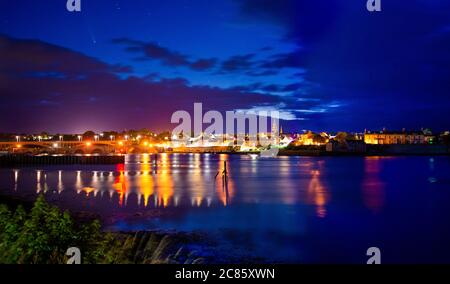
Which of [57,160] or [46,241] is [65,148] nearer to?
[57,160]

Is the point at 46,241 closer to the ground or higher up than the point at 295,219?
higher up

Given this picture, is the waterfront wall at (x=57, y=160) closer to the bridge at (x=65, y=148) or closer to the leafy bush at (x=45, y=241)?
the bridge at (x=65, y=148)

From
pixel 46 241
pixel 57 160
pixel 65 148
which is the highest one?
pixel 65 148

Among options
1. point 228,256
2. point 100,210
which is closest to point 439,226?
point 228,256

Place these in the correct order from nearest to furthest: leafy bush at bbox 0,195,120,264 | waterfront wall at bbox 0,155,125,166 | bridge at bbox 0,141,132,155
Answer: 1. leafy bush at bbox 0,195,120,264
2. waterfront wall at bbox 0,155,125,166
3. bridge at bbox 0,141,132,155

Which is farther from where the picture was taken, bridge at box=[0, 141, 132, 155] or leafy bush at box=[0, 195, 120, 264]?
bridge at box=[0, 141, 132, 155]

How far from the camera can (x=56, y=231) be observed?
10430mm

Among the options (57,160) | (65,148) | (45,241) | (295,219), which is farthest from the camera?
(65,148)

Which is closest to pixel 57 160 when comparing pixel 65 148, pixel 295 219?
pixel 65 148

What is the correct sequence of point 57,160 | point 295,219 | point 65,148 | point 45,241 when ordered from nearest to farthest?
point 45,241 → point 295,219 → point 57,160 → point 65,148

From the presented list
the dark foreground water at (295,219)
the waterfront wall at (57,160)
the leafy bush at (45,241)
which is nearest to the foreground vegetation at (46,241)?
the leafy bush at (45,241)

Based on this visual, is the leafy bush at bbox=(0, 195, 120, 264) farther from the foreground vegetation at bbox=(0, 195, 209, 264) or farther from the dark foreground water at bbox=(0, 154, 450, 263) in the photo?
the dark foreground water at bbox=(0, 154, 450, 263)

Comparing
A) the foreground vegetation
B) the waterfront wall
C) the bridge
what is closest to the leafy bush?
the foreground vegetation
